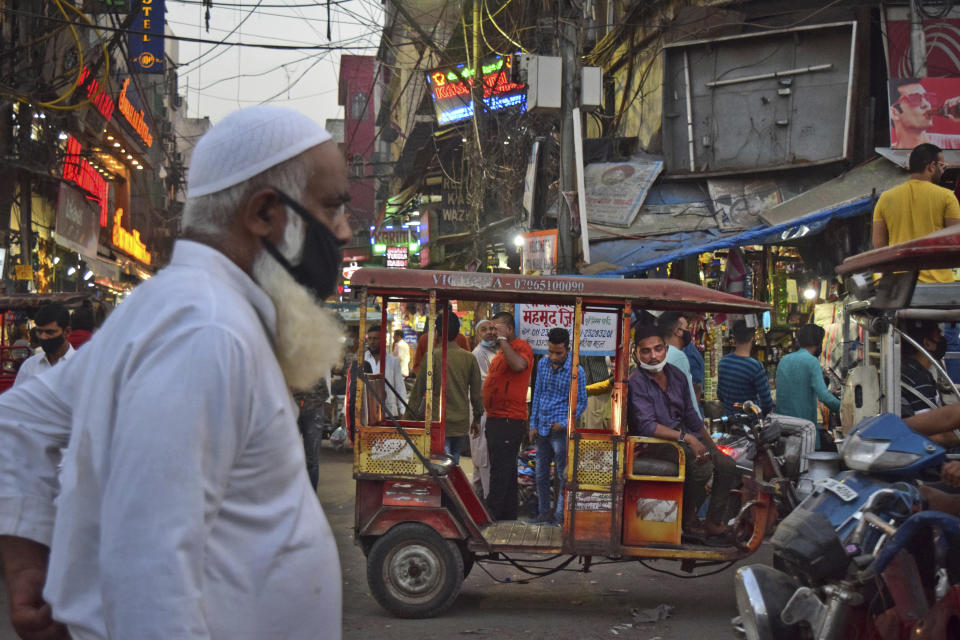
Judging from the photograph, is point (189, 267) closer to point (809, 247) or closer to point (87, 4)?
point (809, 247)

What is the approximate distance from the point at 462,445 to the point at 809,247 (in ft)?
19.6

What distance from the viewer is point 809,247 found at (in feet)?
44.5

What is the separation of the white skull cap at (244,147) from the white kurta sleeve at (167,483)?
0.35 m

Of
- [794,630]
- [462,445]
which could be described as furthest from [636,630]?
[462,445]

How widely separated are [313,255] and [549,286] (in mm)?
5414

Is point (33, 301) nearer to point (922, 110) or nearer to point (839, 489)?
point (839, 489)

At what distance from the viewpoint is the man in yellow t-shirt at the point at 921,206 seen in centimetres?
775

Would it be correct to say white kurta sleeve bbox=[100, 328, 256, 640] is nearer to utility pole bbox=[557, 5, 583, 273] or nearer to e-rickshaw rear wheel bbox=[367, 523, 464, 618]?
e-rickshaw rear wheel bbox=[367, 523, 464, 618]

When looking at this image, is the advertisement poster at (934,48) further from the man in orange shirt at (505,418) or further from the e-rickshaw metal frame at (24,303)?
the e-rickshaw metal frame at (24,303)

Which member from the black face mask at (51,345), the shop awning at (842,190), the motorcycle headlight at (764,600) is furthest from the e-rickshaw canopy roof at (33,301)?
the motorcycle headlight at (764,600)

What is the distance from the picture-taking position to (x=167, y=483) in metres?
1.42

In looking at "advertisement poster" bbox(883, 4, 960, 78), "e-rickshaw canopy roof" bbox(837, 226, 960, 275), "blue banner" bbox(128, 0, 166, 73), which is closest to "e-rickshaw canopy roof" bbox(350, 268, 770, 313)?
"e-rickshaw canopy roof" bbox(837, 226, 960, 275)

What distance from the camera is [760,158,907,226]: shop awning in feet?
41.1

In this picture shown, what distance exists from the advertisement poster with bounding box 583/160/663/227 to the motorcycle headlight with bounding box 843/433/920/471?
32.3ft
